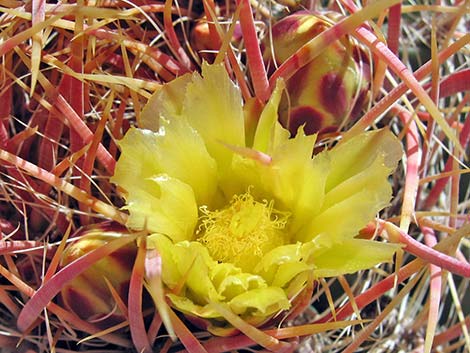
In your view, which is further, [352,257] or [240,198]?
[240,198]

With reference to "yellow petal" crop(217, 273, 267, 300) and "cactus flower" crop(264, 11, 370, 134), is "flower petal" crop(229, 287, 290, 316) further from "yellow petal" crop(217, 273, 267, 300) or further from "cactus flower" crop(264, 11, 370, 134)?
"cactus flower" crop(264, 11, 370, 134)

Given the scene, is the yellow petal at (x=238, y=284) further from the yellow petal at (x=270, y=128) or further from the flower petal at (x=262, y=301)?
the yellow petal at (x=270, y=128)

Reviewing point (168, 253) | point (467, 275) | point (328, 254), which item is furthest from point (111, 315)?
point (467, 275)

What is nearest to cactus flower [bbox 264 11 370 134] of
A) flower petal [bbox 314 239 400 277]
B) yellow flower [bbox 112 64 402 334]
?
yellow flower [bbox 112 64 402 334]

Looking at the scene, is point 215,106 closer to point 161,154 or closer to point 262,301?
point 161,154

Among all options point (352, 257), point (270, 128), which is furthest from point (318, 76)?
point (352, 257)

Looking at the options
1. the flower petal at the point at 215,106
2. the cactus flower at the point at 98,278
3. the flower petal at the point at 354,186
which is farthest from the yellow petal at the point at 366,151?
the cactus flower at the point at 98,278
